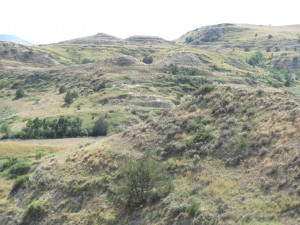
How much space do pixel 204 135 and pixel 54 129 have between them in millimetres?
48974

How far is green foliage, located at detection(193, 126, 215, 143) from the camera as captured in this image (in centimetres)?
3297

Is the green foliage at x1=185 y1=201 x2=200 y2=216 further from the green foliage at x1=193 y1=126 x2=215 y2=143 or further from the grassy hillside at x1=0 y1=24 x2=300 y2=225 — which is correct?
the green foliage at x1=193 y1=126 x2=215 y2=143

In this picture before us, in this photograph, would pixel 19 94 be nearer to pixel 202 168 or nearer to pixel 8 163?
pixel 8 163

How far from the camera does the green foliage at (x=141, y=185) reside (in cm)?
2816

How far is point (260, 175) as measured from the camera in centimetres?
2592

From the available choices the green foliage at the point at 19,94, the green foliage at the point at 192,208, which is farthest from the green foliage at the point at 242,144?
the green foliage at the point at 19,94

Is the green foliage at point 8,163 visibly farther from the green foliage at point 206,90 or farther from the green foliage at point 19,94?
the green foliage at point 19,94

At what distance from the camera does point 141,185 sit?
2825 cm

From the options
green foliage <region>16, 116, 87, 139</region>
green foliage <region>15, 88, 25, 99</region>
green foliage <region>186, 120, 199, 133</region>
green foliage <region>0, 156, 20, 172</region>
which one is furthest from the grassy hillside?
green foliage <region>15, 88, 25, 99</region>

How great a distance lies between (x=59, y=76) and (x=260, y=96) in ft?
362

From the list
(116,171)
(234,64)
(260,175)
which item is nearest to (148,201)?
(116,171)

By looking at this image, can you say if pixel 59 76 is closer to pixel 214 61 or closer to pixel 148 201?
pixel 214 61

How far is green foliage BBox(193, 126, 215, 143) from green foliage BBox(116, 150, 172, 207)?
5.97m

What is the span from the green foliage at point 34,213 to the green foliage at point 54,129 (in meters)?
43.7
